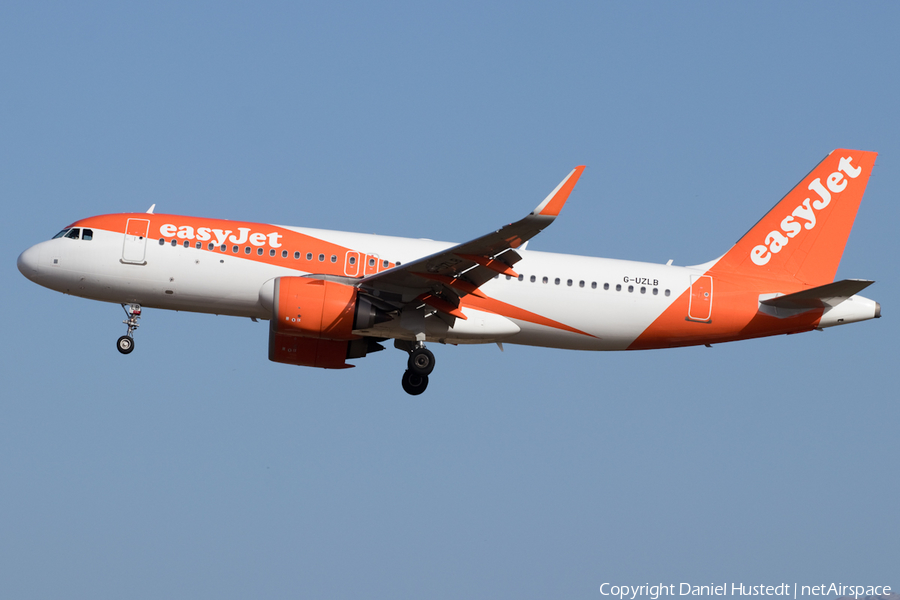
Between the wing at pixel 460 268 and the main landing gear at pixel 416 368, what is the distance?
1.70 meters

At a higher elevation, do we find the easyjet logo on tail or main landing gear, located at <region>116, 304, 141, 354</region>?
the easyjet logo on tail

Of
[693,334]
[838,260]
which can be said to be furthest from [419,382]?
[838,260]

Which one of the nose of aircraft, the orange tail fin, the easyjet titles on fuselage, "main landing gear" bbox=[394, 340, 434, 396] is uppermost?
the orange tail fin

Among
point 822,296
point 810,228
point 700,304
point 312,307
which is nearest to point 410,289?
point 312,307

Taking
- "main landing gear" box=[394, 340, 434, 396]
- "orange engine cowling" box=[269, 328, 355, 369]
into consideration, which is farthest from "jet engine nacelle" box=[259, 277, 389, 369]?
"orange engine cowling" box=[269, 328, 355, 369]

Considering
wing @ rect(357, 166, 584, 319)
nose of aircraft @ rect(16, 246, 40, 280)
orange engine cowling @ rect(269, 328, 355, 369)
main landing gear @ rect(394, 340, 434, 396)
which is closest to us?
wing @ rect(357, 166, 584, 319)

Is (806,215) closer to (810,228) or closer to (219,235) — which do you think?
(810,228)

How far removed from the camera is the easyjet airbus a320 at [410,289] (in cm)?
3056

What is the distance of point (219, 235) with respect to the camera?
31.6m

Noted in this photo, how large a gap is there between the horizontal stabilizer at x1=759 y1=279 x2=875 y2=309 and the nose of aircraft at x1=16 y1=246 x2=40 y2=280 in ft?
70.4

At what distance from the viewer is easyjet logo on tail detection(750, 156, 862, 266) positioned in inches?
1364

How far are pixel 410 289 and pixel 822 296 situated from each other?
12032 millimetres

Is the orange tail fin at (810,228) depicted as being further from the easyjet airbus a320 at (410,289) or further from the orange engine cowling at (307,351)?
the orange engine cowling at (307,351)

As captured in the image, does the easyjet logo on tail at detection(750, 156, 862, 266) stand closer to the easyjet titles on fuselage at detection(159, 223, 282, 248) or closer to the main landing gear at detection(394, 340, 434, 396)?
the main landing gear at detection(394, 340, 434, 396)
